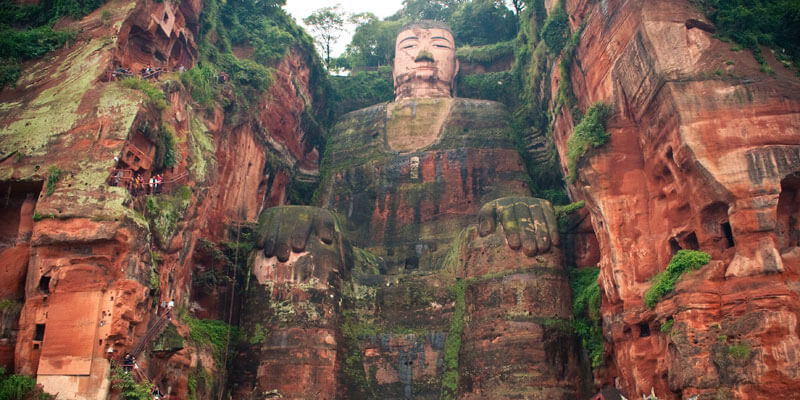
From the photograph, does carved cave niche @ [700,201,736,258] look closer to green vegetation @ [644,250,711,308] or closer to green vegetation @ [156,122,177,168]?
green vegetation @ [644,250,711,308]

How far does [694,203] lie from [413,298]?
33.8 feet

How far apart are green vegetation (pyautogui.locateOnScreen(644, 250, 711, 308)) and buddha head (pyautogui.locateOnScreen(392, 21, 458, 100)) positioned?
19796 millimetres

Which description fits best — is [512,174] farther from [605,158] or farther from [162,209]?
[162,209]

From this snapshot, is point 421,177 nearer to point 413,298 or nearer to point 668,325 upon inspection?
point 413,298

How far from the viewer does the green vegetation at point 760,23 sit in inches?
803

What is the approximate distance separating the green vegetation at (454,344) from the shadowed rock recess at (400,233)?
0.09 meters

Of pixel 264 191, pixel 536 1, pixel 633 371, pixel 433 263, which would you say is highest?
pixel 536 1

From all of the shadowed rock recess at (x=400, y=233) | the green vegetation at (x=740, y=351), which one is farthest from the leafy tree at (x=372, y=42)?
the green vegetation at (x=740, y=351)

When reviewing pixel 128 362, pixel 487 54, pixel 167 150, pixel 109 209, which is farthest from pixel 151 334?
pixel 487 54

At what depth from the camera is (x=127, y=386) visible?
1809 centimetres

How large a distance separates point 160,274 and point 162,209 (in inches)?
75.5

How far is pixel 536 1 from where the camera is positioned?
30734 millimetres

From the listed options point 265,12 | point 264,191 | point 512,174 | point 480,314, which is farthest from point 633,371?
point 265,12

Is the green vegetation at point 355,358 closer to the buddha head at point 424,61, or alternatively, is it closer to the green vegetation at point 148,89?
the green vegetation at point 148,89
